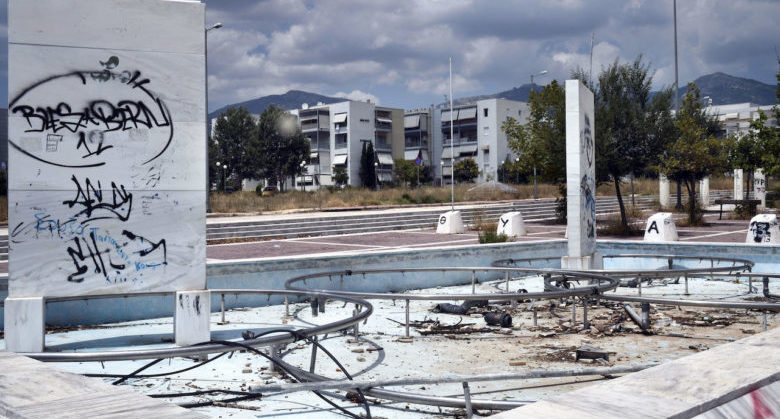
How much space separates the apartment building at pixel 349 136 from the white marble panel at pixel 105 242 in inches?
3073

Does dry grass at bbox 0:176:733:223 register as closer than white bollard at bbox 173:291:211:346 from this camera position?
No

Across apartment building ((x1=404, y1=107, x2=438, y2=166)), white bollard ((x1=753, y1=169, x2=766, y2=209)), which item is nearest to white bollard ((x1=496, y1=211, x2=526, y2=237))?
white bollard ((x1=753, y1=169, x2=766, y2=209))

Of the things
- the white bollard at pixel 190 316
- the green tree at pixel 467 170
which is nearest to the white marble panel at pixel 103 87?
the white bollard at pixel 190 316

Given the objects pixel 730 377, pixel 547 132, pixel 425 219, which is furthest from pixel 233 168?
pixel 730 377

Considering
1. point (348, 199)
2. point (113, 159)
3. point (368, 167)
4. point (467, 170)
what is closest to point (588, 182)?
point (113, 159)

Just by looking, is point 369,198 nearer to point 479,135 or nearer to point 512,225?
point 512,225

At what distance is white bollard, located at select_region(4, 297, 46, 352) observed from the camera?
6.98m

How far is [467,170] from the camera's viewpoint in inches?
3226

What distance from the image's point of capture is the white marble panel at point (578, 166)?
12828 millimetres

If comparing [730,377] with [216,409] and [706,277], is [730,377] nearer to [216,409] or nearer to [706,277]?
[216,409]

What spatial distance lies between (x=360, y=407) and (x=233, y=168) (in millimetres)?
75931

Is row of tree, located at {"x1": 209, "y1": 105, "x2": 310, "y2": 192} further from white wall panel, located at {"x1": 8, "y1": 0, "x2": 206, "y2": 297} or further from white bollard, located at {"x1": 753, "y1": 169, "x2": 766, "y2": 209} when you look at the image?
white wall panel, located at {"x1": 8, "y1": 0, "x2": 206, "y2": 297}

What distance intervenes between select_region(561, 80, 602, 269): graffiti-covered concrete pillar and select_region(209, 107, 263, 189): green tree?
65.4 m

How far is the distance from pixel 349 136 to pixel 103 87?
8139 cm
